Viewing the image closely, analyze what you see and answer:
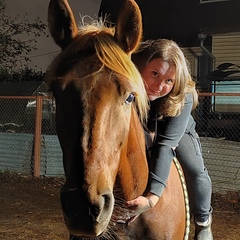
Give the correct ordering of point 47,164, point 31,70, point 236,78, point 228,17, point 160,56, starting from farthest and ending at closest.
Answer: point 31,70, point 228,17, point 236,78, point 47,164, point 160,56

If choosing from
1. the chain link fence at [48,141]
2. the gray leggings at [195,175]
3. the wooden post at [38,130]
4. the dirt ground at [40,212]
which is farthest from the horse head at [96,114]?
the wooden post at [38,130]

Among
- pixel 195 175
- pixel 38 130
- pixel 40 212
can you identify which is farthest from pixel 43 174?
pixel 195 175

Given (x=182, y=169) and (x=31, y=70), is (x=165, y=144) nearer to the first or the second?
(x=182, y=169)

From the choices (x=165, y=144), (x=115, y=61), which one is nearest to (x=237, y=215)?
(x=165, y=144)

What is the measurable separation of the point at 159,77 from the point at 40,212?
5.04m

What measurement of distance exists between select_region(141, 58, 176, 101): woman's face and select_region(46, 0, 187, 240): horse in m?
0.17

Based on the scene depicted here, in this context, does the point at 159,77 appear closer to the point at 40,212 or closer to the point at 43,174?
the point at 40,212

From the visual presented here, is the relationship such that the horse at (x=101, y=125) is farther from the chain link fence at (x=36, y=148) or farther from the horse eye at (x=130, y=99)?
the chain link fence at (x=36, y=148)

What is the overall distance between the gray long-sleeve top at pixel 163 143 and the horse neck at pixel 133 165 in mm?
55

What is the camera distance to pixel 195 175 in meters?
2.90

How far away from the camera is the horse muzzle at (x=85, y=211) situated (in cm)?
174

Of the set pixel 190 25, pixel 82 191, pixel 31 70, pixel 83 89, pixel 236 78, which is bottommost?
pixel 31 70

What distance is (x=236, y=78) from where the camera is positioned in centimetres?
1333

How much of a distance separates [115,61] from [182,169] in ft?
3.70
